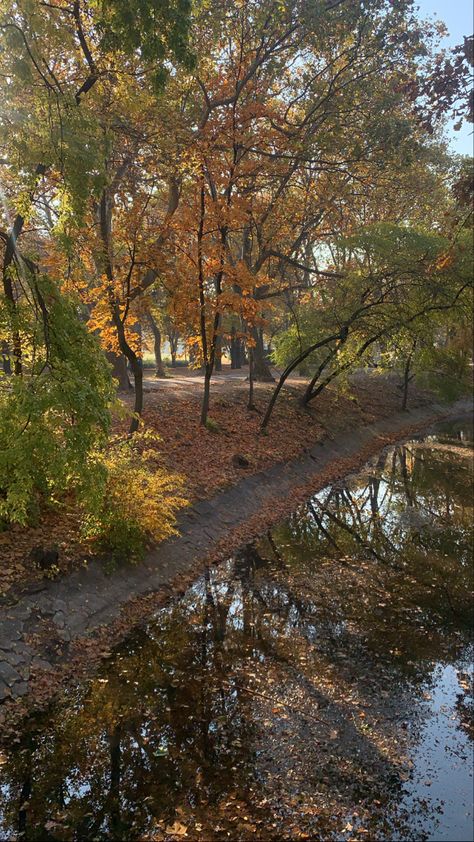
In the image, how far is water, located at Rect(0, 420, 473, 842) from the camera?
613cm

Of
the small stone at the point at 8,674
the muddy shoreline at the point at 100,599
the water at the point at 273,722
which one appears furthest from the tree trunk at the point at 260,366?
the small stone at the point at 8,674

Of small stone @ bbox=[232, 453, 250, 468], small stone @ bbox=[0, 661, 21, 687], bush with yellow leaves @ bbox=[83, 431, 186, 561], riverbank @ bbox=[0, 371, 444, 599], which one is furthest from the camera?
small stone @ bbox=[232, 453, 250, 468]

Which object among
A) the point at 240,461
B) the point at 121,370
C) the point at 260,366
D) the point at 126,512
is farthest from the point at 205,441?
the point at 260,366

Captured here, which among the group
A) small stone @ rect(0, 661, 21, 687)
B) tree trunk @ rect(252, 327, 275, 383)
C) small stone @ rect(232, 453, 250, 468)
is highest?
tree trunk @ rect(252, 327, 275, 383)

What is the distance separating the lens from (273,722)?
7727 mm

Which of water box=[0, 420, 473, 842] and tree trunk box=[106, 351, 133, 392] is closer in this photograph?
water box=[0, 420, 473, 842]

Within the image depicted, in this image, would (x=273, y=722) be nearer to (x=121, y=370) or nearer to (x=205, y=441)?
(x=205, y=441)

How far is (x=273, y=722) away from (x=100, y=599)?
411 centimetres

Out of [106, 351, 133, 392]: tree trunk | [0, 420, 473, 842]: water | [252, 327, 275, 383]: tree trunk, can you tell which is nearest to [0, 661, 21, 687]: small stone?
[0, 420, 473, 842]: water

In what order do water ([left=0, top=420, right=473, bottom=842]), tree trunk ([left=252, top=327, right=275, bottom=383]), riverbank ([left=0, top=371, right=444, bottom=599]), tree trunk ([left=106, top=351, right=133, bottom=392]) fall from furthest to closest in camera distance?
1. tree trunk ([left=252, top=327, right=275, bottom=383])
2. tree trunk ([left=106, top=351, right=133, bottom=392])
3. riverbank ([left=0, top=371, right=444, bottom=599])
4. water ([left=0, top=420, right=473, bottom=842])

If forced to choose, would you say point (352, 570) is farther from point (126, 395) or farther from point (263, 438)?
point (126, 395)

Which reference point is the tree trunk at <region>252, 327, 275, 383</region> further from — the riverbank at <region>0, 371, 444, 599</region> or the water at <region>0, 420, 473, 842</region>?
the water at <region>0, 420, 473, 842</region>

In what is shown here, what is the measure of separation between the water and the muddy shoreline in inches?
16.5

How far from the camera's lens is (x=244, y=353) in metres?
53.2
